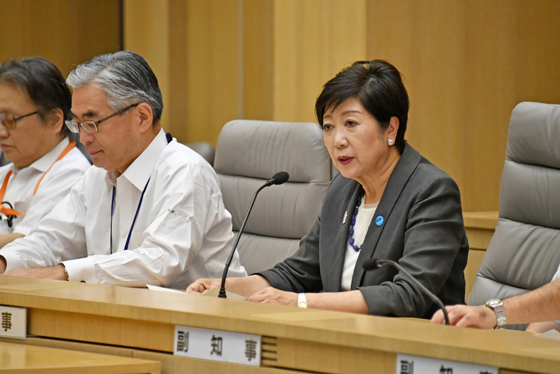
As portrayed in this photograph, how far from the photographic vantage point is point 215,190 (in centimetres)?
223

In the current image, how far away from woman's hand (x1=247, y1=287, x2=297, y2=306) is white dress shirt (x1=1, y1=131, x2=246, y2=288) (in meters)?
0.41

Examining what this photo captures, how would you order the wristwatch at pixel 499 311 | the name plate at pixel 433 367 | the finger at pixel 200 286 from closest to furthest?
1. the name plate at pixel 433 367
2. the wristwatch at pixel 499 311
3. the finger at pixel 200 286

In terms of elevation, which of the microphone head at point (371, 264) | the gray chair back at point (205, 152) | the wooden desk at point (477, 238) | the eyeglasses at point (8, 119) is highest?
the microphone head at point (371, 264)

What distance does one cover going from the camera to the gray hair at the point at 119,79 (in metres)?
2.22

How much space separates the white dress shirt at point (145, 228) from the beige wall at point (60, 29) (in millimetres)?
2291

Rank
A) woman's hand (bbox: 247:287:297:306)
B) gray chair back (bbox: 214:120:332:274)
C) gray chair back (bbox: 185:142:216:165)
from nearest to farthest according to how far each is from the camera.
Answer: woman's hand (bbox: 247:287:297:306), gray chair back (bbox: 214:120:332:274), gray chair back (bbox: 185:142:216:165)

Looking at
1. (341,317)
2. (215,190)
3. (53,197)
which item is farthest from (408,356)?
(53,197)

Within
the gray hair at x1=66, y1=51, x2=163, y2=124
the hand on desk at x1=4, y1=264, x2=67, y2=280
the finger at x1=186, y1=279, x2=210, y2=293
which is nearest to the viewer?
the finger at x1=186, y1=279, x2=210, y2=293

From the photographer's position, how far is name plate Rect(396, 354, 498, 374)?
101cm

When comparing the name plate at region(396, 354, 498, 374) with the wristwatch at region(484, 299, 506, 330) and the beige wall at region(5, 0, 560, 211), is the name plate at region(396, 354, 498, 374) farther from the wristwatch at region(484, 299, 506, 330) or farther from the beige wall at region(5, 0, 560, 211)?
the beige wall at region(5, 0, 560, 211)

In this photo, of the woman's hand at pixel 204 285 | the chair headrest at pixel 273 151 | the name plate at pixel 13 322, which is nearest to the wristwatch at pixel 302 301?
the woman's hand at pixel 204 285

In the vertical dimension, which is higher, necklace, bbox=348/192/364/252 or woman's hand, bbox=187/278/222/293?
necklace, bbox=348/192/364/252

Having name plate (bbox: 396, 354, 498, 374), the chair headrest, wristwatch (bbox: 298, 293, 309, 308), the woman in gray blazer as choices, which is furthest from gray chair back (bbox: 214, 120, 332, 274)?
name plate (bbox: 396, 354, 498, 374)

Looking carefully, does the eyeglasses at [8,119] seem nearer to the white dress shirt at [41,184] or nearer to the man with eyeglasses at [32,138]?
the man with eyeglasses at [32,138]
